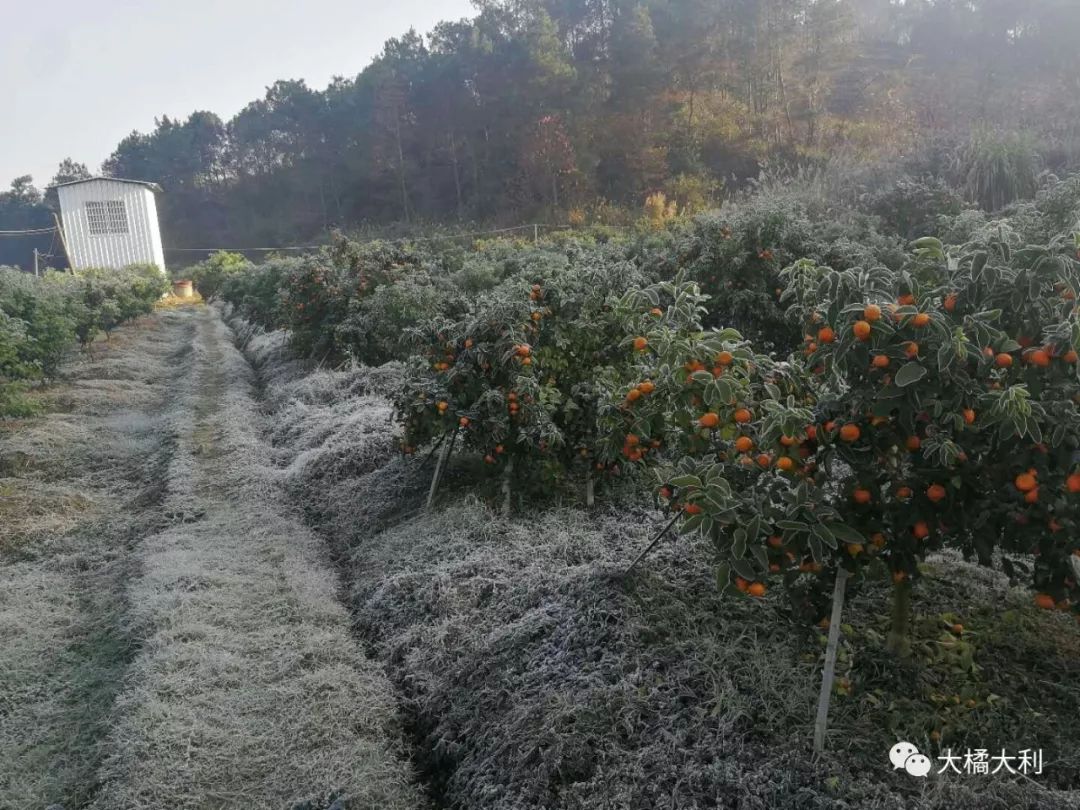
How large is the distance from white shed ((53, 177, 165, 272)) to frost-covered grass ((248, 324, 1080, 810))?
24074mm

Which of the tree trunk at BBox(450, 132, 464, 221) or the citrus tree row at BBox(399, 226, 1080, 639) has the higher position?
the tree trunk at BBox(450, 132, 464, 221)

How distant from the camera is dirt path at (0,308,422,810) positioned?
2.44 metres

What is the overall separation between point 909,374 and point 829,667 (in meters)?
0.86

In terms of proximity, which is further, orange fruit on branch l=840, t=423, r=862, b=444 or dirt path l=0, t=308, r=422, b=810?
dirt path l=0, t=308, r=422, b=810

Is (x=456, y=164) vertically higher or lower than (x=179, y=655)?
higher

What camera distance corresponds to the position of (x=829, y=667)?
1.98m

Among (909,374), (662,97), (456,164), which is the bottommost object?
(909,374)

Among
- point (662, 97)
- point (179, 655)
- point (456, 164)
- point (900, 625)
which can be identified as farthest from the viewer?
point (456, 164)

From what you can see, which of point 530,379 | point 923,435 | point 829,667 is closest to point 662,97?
point 530,379

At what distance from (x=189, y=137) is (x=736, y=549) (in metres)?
49.9

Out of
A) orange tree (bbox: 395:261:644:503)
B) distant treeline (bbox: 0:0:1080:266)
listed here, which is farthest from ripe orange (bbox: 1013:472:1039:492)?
distant treeline (bbox: 0:0:1080:266)

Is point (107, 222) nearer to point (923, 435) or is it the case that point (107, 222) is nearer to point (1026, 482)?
point (923, 435)

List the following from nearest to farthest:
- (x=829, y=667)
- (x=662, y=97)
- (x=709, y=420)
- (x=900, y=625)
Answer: (x=829, y=667) < (x=709, y=420) < (x=900, y=625) < (x=662, y=97)

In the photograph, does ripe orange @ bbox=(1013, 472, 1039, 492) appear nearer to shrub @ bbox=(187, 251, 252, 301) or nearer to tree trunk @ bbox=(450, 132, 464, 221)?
shrub @ bbox=(187, 251, 252, 301)
